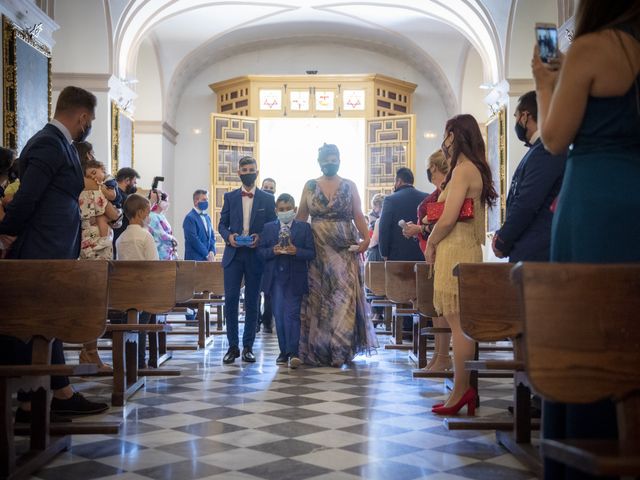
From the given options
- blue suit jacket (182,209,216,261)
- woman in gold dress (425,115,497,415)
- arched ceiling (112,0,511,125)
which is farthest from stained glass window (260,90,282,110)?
woman in gold dress (425,115,497,415)

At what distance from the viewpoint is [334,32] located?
18.9 metres

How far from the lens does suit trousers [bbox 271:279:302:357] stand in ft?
22.7

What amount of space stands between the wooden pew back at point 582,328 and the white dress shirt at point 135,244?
503cm

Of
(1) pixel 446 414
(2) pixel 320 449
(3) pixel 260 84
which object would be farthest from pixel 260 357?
(3) pixel 260 84

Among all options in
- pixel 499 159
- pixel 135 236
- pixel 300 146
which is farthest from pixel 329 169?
pixel 300 146

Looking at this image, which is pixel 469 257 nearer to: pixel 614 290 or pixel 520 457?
pixel 520 457

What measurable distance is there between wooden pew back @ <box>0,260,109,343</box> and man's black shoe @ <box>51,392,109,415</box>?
1033 millimetres

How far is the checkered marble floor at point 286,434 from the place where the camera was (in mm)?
3443

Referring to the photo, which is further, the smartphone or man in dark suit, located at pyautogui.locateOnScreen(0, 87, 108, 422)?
man in dark suit, located at pyautogui.locateOnScreen(0, 87, 108, 422)

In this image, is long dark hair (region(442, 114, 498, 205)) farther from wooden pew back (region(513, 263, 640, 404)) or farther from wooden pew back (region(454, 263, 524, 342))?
wooden pew back (region(513, 263, 640, 404))

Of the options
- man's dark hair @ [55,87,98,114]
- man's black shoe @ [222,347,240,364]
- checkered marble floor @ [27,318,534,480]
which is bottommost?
checkered marble floor @ [27,318,534,480]

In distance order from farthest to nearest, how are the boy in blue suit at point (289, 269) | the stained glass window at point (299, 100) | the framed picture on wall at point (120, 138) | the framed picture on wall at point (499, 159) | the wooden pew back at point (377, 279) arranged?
the stained glass window at point (299, 100)
the framed picture on wall at point (499, 159)
the framed picture on wall at point (120, 138)
the wooden pew back at point (377, 279)
the boy in blue suit at point (289, 269)

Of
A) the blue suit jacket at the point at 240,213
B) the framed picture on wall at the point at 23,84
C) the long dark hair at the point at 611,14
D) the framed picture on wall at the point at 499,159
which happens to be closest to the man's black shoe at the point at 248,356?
the blue suit jacket at the point at 240,213

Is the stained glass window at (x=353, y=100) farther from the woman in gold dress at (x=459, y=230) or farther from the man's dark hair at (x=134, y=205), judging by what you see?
the woman in gold dress at (x=459, y=230)
